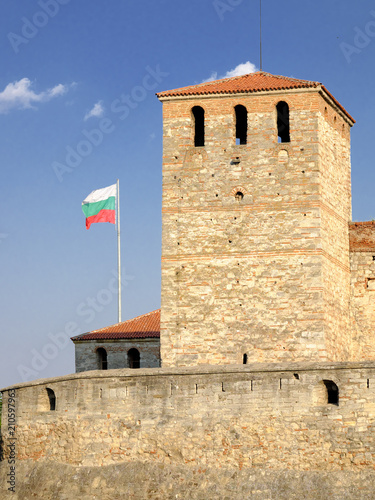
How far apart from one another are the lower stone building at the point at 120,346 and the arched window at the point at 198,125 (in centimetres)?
931

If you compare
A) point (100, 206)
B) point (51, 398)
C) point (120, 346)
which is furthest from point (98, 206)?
point (51, 398)

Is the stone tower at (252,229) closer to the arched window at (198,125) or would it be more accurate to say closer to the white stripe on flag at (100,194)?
the arched window at (198,125)

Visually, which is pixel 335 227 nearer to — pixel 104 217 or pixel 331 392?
pixel 331 392

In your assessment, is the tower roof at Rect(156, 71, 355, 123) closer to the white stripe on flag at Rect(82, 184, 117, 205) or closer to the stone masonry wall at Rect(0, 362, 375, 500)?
the stone masonry wall at Rect(0, 362, 375, 500)

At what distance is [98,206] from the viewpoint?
3816cm

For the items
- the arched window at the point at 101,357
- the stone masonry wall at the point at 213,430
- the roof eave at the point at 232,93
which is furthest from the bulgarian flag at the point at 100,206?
the stone masonry wall at the point at 213,430

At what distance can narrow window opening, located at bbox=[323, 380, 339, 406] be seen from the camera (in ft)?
73.7

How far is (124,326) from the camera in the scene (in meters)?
37.5

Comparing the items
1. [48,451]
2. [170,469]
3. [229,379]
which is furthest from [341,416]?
[48,451]

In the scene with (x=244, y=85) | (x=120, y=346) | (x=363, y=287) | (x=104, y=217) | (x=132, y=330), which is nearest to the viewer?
(x=244, y=85)

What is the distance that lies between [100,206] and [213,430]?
16963 millimetres

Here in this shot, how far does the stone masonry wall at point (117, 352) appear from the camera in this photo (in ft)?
119

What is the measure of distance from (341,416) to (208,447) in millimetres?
3257

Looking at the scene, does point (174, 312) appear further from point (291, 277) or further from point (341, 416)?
point (341, 416)
